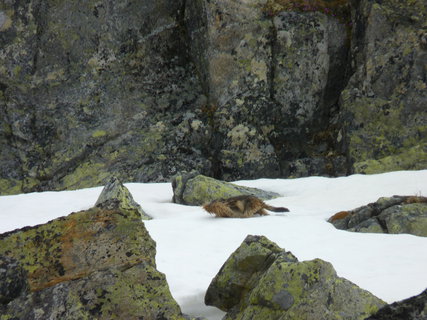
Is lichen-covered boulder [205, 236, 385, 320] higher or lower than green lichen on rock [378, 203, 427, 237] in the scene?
higher

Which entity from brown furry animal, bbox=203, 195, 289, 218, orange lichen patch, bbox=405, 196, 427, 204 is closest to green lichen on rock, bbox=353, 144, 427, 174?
orange lichen patch, bbox=405, 196, 427, 204

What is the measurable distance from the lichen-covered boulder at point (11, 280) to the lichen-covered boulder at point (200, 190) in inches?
332

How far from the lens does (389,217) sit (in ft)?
29.9

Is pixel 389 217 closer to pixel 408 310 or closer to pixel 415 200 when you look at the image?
pixel 415 200

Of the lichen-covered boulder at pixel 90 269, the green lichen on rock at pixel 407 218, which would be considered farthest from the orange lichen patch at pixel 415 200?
the lichen-covered boulder at pixel 90 269

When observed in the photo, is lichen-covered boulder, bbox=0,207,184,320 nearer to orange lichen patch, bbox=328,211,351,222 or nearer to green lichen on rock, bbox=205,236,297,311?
green lichen on rock, bbox=205,236,297,311

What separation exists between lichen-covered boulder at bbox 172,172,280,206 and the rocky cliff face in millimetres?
6922

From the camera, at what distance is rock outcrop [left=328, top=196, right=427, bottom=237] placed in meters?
8.68

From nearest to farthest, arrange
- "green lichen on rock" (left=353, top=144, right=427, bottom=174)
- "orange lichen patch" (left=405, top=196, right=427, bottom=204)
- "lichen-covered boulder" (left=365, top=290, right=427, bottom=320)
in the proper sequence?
1. "lichen-covered boulder" (left=365, top=290, right=427, bottom=320)
2. "orange lichen patch" (left=405, top=196, right=427, bottom=204)
3. "green lichen on rock" (left=353, top=144, right=427, bottom=174)

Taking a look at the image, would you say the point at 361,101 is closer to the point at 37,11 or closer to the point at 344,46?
the point at 344,46

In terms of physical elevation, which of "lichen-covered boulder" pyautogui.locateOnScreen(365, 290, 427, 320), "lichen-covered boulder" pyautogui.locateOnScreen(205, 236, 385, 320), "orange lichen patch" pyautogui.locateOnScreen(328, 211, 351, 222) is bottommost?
"orange lichen patch" pyautogui.locateOnScreen(328, 211, 351, 222)

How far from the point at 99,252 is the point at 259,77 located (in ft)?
57.2

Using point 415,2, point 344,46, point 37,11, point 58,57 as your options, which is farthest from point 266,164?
Result: point 37,11

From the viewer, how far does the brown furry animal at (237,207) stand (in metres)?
10.3
